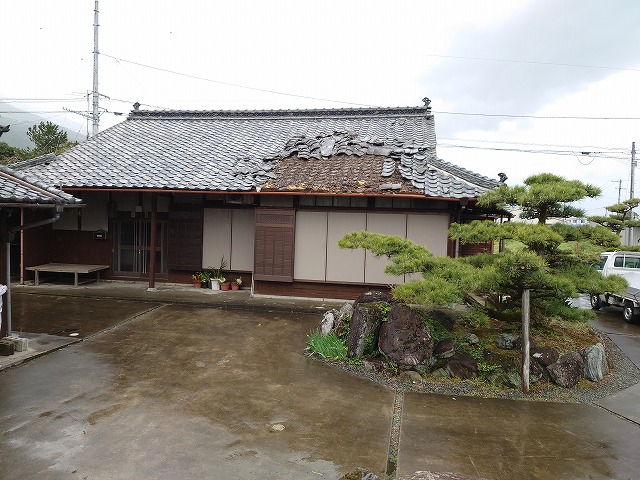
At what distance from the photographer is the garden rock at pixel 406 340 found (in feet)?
20.3

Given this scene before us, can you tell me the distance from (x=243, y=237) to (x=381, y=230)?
408 cm

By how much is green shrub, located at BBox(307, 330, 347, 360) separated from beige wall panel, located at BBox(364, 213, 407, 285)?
370 cm

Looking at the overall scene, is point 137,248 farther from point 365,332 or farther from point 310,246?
point 365,332

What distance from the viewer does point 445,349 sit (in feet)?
20.7

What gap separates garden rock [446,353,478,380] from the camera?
239 inches

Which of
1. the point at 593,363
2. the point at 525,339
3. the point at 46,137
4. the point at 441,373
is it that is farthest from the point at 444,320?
the point at 46,137

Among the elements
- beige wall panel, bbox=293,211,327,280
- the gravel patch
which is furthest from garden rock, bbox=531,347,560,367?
beige wall panel, bbox=293,211,327,280

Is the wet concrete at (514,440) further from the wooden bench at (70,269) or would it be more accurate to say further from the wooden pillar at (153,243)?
the wooden bench at (70,269)

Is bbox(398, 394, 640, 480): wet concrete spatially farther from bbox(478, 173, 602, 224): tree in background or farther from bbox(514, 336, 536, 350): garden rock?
bbox(478, 173, 602, 224): tree in background

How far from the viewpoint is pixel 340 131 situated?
1409 centimetres

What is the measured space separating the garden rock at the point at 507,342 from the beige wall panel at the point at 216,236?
8000 millimetres

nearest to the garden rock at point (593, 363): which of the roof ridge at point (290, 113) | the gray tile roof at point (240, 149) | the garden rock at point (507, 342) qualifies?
the garden rock at point (507, 342)

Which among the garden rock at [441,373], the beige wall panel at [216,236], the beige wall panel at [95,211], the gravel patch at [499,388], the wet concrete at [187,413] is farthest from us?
the beige wall panel at [95,211]

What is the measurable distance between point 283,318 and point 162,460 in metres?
5.35
